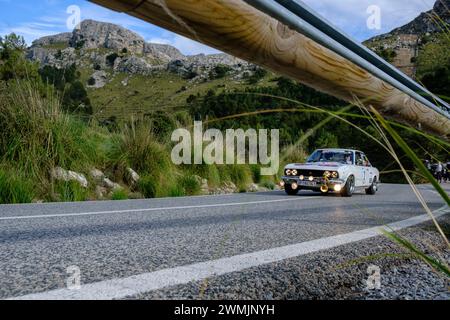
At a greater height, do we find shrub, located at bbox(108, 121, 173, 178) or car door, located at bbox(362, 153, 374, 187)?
shrub, located at bbox(108, 121, 173, 178)

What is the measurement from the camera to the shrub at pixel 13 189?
6.50 m

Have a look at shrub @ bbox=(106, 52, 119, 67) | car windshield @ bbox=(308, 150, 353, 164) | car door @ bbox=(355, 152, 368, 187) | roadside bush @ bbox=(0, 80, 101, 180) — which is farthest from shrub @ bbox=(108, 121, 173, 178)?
shrub @ bbox=(106, 52, 119, 67)

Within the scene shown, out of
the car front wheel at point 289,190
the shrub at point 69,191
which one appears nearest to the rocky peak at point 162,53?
the car front wheel at point 289,190

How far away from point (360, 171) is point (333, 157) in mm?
786

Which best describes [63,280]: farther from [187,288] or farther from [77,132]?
[77,132]

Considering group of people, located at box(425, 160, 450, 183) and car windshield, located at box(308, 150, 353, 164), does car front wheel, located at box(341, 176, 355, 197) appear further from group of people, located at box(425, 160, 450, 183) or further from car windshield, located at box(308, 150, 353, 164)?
group of people, located at box(425, 160, 450, 183)

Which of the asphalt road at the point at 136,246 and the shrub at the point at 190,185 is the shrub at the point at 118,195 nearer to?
the shrub at the point at 190,185

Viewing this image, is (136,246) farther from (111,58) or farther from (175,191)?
(111,58)

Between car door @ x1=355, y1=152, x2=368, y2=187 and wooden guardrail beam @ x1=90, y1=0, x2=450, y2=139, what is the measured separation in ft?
31.7

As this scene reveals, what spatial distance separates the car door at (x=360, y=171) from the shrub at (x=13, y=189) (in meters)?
7.83

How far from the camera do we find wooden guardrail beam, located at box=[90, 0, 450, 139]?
101 centimetres

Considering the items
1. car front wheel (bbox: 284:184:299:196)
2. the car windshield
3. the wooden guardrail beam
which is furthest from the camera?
the car windshield

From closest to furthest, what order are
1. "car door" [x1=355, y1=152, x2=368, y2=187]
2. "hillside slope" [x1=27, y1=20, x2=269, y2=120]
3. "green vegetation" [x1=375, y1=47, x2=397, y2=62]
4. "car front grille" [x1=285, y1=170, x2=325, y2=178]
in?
"green vegetation" [x1=375, y1=47, x2=397, y2=62]
"car front grille" [x1=285, y1=170, x2=325, y2=178]
"car door" [x1=355, y1=152, x2=368, y2=187]
"hillside slope" [x1=27, y1=20, x2=269, y2=120]
